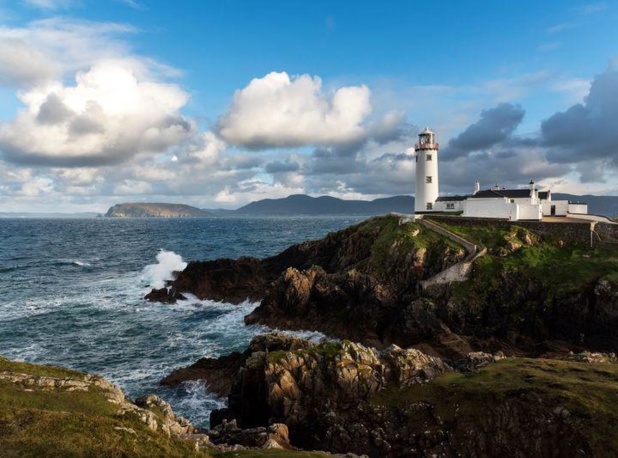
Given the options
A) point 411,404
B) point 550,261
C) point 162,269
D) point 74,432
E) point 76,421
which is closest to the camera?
point 74,432

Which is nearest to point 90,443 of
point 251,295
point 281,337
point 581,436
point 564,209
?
point 281,337

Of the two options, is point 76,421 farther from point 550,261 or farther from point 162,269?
point 162,269

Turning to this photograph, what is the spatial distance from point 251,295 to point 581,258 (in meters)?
43.9

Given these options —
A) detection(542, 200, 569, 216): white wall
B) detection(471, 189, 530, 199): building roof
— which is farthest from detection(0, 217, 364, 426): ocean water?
detection(542, 200, 569, 216): white wall

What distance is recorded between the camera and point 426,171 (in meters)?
72.2

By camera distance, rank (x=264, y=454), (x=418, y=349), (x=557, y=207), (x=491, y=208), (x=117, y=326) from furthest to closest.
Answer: (x=557, y=207) < (x=491, y=208) < (x=117, y=326) < (x=418, y=349) < (x=264, y=454)

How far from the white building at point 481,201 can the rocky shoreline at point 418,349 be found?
18.8ft

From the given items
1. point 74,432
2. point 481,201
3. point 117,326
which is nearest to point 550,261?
point 481,201

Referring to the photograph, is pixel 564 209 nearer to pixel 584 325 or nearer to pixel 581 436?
pixel 584 325

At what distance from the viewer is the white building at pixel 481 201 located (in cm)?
6059

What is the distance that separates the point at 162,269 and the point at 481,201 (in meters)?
63.8

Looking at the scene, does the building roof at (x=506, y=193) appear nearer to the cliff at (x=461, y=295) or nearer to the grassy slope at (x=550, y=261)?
the cliff at (x=461, y=295)

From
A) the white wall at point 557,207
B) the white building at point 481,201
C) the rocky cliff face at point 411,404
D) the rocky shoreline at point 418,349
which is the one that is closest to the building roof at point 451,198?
the white building at point 481,201

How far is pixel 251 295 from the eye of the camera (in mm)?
64188
